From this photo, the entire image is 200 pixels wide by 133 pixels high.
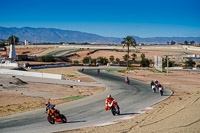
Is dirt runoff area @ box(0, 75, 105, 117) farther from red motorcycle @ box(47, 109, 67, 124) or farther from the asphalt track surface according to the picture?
red motorcycle @ box(47, 109, 67, 124)

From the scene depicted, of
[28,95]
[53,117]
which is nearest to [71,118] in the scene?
[53,117]

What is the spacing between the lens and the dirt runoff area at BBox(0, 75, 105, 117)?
75.1ft

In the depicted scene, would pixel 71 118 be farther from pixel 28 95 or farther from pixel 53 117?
pixel 28 95

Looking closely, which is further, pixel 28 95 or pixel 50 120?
pixel 28 95

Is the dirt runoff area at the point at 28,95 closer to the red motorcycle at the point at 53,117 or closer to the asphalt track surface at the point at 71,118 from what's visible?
the asphalt track surface at the point at 71,118

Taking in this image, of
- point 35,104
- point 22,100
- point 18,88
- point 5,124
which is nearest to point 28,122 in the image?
point 5,124

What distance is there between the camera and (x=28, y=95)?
28688 millimetres

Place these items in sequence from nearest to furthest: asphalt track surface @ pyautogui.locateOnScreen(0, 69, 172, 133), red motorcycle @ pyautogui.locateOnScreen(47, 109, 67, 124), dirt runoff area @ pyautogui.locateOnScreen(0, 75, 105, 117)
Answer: asphalt track surface @ pyautogui.locateOnScreen(0, 69, 172, 133), red motorcycle @ pyautogui.locateOnScreen(47, 109, 67, 124), dirt runoff area @ pyautogui.locateOnScreen(0, 75, 105, 117)

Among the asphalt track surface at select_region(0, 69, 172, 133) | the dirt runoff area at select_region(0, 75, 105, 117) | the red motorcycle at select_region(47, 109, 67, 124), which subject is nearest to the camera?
the asphalt track surface at select_region(0, 69, 172, 133)

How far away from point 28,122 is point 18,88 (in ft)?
50.1

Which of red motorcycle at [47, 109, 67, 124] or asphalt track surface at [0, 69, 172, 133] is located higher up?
red motorcycle at [47, 109, 67, 124]

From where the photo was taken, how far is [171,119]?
52.9 ft

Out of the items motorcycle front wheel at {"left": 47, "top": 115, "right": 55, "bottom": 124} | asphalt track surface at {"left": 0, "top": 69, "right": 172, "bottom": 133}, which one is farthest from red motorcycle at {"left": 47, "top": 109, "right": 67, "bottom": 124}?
asphalt track surface at {"left": 0, "top": 69, "right": 172, "bottom": 133}

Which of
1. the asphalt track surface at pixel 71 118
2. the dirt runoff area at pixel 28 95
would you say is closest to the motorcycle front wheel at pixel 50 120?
the asphalt track surface at pixel 71 118
